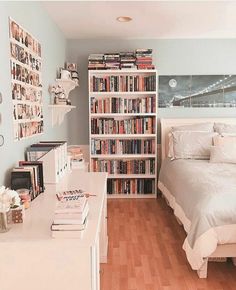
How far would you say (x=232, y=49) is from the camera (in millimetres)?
4195

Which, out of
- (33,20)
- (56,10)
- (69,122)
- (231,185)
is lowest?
(231,185)

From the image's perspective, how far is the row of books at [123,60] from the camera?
3975 mm

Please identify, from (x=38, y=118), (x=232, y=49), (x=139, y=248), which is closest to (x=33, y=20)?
(x=38, y=118)

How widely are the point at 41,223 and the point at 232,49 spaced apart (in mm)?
3830

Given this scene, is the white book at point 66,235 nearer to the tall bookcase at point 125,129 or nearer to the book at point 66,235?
the book at point 66,235

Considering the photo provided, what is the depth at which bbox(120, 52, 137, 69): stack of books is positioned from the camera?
3.98 metres

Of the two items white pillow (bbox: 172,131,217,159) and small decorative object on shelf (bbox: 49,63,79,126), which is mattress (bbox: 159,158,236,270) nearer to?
white pillow (bbox: 172,131,217,159)

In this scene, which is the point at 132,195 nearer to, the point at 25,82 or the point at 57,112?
the point at 57,112

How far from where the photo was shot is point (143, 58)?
3.97 metres

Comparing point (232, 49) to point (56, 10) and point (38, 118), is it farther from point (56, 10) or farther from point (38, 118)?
point (38, 118)

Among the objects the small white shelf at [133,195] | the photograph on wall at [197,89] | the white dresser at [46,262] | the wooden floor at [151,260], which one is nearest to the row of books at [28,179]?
the white dresser at [46,262]

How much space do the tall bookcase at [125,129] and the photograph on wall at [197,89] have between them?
277 millimetres

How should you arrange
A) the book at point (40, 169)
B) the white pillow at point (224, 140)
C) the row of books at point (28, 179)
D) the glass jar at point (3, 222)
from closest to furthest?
the glass jar at point (3, 222), the row of books at point (28, 179), the book at point (40, 169), the white pillow at point (224, 140)

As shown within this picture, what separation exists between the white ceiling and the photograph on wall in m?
0.58
